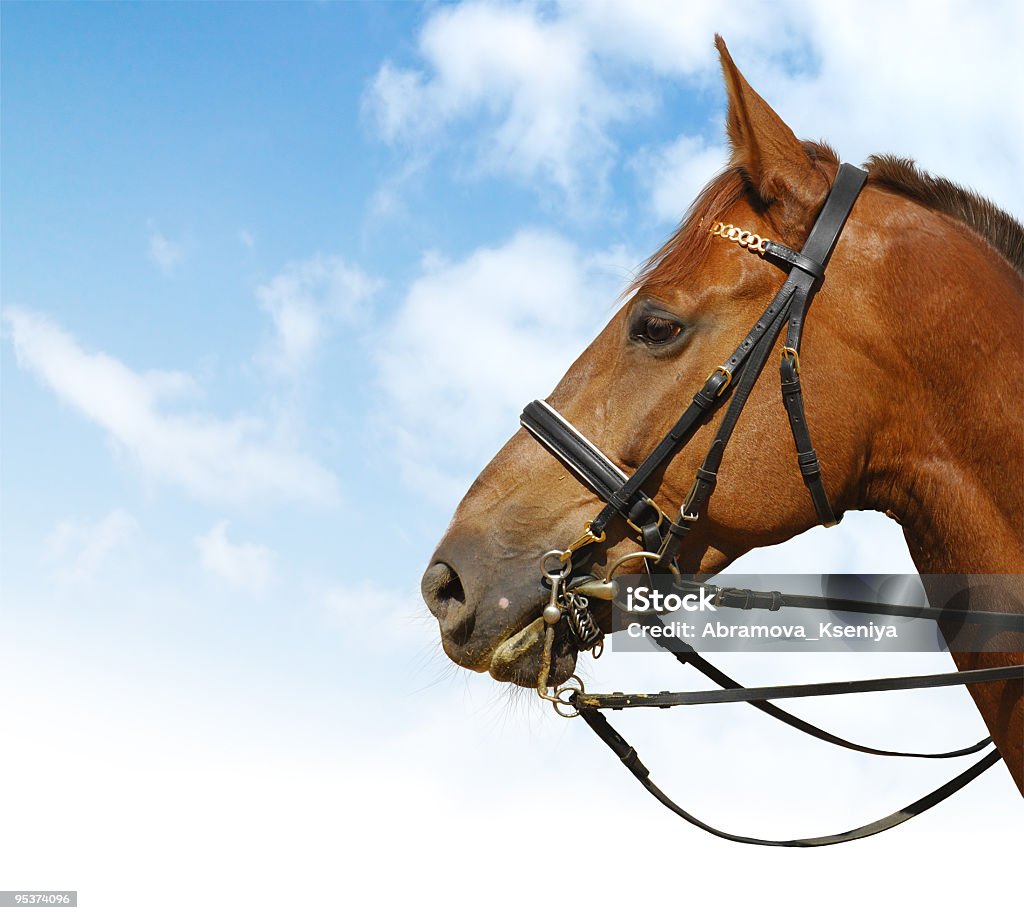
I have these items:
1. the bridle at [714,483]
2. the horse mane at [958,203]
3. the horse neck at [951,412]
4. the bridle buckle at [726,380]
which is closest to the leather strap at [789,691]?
the bridle at [714,483]

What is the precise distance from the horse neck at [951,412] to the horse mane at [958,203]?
0.23m

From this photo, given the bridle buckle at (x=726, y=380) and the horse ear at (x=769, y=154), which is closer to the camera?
the bridle buckle at (x=726, y=380)

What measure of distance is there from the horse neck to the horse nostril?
1773 mm

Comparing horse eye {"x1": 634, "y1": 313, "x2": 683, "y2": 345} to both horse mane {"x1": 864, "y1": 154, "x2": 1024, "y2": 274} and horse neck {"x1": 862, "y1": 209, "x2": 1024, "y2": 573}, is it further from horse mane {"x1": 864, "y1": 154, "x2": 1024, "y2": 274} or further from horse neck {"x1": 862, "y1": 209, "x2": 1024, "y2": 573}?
horse mane {"x1": 864, "y1": 154, "x2": 1024, "y2": 274}

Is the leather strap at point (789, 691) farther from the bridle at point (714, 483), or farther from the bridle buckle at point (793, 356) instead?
the bridle buckle at point (793, 356)

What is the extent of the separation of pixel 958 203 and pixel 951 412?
100 cm

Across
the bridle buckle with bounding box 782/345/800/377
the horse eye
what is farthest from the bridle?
the horse eye

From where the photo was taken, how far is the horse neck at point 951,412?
332cm

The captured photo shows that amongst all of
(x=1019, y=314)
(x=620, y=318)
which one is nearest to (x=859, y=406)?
(x=1019, y=314)

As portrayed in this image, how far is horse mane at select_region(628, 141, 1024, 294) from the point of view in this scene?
12.1 feet

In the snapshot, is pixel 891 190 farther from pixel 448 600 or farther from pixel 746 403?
pixel 448 600

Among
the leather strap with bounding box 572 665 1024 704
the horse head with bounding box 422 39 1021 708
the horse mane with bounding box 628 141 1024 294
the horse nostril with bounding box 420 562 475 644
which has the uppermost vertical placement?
the horse mane with bounding box 628 141 1024 294

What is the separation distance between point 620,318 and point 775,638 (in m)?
1.63

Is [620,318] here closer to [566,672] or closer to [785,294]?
[785,294]
